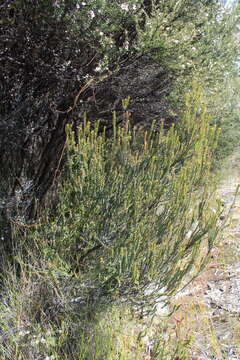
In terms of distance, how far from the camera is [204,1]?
3.36 m

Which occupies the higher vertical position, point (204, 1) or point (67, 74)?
point (204, 1)

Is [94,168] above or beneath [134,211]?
above

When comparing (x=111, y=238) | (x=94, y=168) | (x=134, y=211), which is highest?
(x=94, y=168)

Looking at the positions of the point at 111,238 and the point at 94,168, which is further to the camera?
the point at 111,238

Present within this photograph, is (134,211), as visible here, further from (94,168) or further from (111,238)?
(94,168)

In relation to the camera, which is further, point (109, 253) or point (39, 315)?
point (39, 315)

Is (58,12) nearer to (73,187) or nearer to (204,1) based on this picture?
(73,187)

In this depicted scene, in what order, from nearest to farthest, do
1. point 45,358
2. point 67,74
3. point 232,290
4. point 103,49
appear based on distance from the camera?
point 45,358 < point 103,49 < point 67,74 < point 232,290

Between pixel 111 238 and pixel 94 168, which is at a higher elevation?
pixel 94 168

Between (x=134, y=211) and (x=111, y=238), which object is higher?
(x=134, y=211)

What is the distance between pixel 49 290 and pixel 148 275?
29.7 inches

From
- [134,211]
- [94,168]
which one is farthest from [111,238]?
[94,168]

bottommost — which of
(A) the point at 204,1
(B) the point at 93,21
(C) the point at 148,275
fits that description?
(C) the point at 148,275

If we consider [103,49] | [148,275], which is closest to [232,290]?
[148,275]
